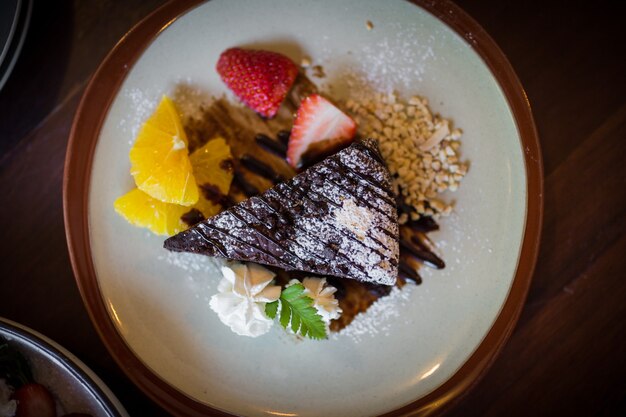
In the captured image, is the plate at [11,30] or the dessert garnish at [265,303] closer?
the dessert garnish at [265,303]

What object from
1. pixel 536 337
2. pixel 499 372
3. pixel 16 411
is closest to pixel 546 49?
pixel 536 337

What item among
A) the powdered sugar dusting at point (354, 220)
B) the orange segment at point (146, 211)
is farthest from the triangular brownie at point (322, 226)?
the orange segment at point (146, 211)

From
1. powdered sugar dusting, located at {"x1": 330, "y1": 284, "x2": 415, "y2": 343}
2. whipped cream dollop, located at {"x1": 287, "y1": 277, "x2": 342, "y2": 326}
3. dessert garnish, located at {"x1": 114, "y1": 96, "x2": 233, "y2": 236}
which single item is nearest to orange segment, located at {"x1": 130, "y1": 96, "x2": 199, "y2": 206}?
dessert garnish, located at {"x1": 114, "y1": 96, "x2": 233, "y2": 236}

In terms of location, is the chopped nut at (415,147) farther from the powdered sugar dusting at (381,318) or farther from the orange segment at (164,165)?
the orange segment at (164,165)

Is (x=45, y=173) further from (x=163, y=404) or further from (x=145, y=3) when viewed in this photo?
(x=163, y=404)

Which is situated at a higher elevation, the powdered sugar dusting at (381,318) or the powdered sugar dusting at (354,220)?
the powdered sugar dusting at (354,220)

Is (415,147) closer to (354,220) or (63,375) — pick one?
(354,220)

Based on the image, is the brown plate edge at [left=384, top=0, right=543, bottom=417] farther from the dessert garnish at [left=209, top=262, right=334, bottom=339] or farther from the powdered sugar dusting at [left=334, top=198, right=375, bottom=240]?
the powdered sugar dusting at [left=334, top=198, right=375, bottom=240]
